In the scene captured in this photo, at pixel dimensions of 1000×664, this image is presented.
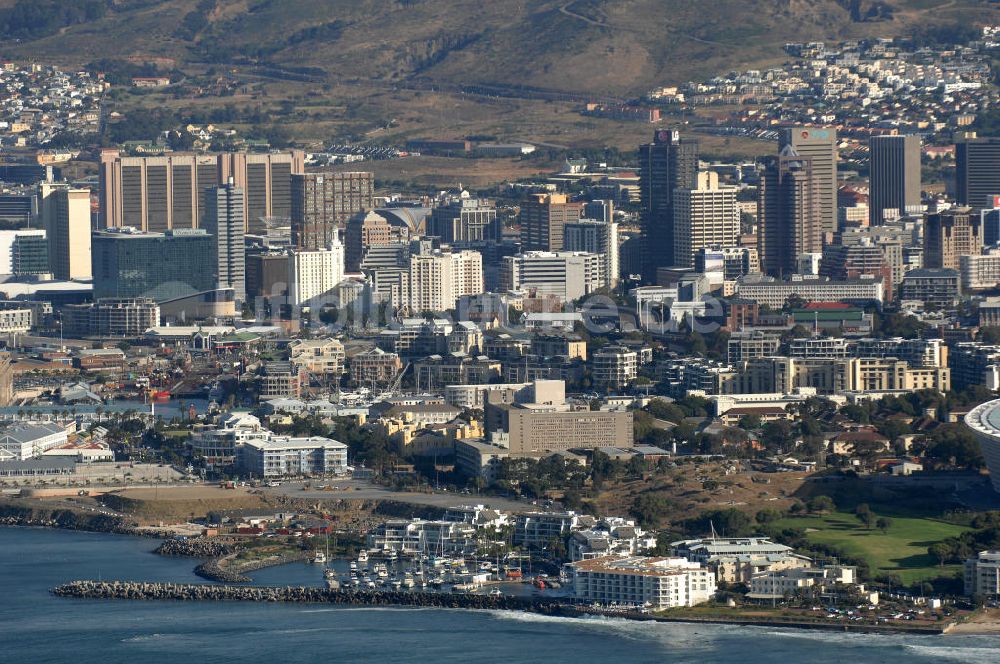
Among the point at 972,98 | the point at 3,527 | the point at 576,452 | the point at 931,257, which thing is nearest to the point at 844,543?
the point at 576,452

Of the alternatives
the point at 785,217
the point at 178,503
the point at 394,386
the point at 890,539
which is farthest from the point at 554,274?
the point at 890,539

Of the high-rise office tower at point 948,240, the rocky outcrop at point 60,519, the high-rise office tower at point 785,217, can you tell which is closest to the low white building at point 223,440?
the rocky outcrop at point 60,519

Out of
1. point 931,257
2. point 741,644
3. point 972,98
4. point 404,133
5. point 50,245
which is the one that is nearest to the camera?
point 741,644

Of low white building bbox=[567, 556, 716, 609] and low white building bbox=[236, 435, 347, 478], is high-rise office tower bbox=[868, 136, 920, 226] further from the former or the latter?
low white building bbox=[567, 556, 716, 609]

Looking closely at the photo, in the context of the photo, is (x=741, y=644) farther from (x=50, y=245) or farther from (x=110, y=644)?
(x=50, y=245)

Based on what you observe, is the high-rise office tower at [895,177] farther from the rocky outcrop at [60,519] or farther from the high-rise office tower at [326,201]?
the rocky outcrop at [60,519]
